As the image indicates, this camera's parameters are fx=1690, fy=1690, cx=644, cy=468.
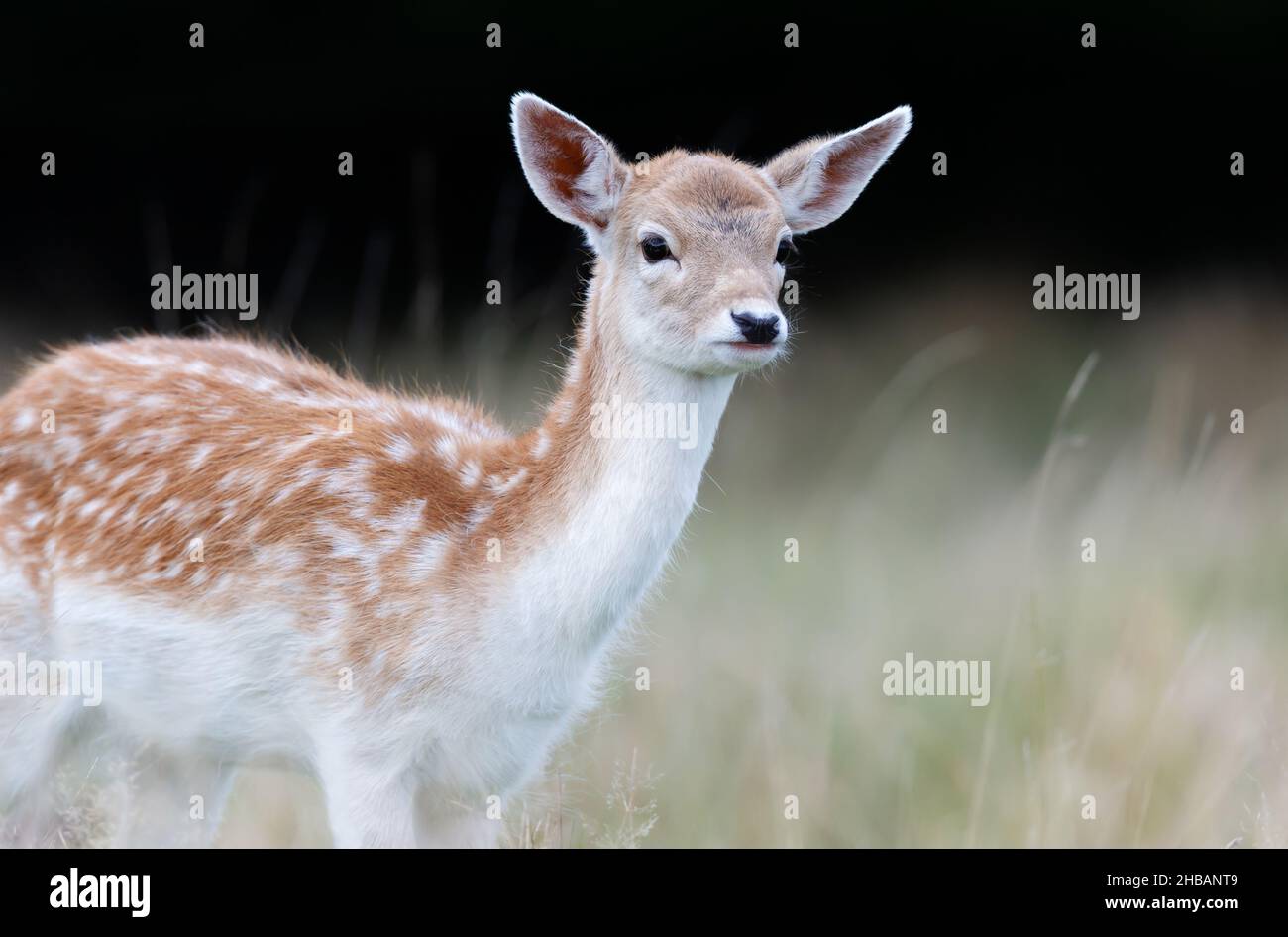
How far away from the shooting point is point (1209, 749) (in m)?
5.58

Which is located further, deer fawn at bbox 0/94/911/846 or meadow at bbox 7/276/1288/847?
meadow at bbox 7/276/1288/847

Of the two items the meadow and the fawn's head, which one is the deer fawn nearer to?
the fawn's head

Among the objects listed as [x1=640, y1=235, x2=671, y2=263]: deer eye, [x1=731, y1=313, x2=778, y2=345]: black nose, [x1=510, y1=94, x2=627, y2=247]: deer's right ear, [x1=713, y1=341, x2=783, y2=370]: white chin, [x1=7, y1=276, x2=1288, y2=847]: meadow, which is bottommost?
[x1=7, y1=276, x2=1288, y2=847]: meadow

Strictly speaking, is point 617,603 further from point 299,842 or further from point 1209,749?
point 1209,749

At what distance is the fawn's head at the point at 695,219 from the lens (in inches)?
177

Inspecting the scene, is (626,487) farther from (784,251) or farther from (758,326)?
(784,251)

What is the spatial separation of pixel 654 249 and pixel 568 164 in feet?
1.44

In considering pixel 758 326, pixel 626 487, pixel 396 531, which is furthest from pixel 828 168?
pixel 396 531

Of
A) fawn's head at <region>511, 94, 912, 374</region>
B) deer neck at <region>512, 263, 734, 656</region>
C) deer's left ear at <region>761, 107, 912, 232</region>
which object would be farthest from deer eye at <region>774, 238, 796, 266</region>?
deer neck at <region>512, 263, 734, 656</region>

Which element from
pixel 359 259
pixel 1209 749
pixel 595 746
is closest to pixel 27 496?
pixel 595 746

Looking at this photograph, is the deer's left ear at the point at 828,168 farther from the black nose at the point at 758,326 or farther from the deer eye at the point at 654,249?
Answer: the black nose at the point at 758,326

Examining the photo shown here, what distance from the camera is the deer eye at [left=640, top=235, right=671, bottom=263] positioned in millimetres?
4730

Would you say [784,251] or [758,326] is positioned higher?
[784,251]

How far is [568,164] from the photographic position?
497 centimetres
